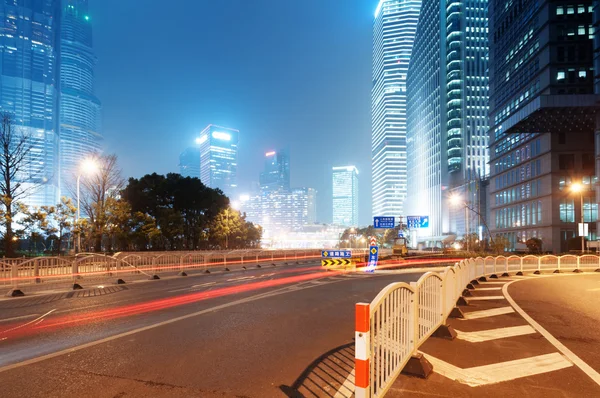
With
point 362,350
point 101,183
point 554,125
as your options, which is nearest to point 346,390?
point 362,350

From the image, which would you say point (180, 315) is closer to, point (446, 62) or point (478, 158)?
point (478, 158)

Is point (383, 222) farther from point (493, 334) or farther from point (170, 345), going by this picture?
point (170, 345)

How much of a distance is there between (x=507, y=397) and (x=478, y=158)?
5385 inches

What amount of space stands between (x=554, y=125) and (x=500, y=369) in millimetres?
70428

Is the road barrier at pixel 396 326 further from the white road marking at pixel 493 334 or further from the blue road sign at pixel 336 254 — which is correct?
the blue road sign at pixel 336 254

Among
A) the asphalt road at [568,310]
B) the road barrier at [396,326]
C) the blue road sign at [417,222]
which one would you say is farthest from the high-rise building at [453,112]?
the road barrier at [396,326]

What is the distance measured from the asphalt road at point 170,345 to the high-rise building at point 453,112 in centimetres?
11576

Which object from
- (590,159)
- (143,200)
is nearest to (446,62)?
(590,159)

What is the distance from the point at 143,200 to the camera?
53188mm

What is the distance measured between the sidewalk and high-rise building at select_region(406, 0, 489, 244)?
116 m

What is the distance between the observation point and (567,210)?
216 feet

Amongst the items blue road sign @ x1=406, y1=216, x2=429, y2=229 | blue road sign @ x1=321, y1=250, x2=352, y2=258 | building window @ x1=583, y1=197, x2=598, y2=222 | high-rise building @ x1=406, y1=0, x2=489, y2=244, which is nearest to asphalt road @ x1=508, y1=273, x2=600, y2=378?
blue road sign @ x1=321, y1=250, x2=352, y2=258

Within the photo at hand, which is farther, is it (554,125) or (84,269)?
(554,125)

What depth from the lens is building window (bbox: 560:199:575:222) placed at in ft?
214
